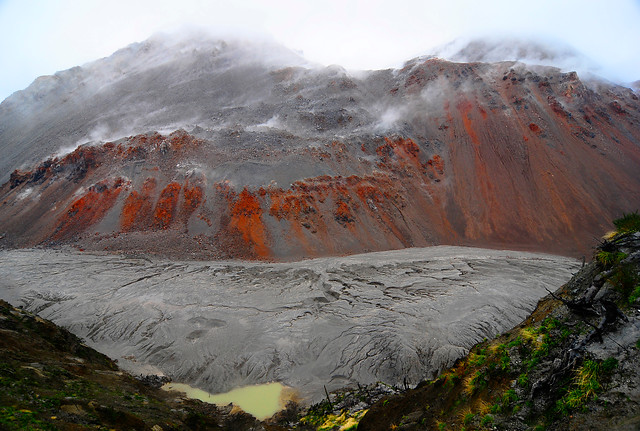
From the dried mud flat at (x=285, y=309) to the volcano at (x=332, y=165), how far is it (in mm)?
5786

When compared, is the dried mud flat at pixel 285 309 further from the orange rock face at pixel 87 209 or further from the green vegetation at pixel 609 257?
the green vegetation at pixel 609 257

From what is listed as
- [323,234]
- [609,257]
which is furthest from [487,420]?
[323,234]

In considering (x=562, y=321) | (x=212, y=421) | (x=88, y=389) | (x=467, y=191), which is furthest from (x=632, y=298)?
(x=467, y=191)

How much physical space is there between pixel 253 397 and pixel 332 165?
107 feet

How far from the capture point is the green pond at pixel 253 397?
1505cm

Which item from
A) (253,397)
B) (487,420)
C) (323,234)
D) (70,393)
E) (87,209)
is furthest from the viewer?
(87,209)

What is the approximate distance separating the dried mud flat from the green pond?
381mm

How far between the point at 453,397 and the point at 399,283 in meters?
17.1

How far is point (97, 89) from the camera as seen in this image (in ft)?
240

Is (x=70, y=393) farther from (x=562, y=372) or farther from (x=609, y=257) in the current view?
(x=609, y=257)

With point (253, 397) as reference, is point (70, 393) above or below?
above

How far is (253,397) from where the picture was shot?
52.0ft

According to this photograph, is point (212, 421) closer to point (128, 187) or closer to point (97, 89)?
point (128, 187)

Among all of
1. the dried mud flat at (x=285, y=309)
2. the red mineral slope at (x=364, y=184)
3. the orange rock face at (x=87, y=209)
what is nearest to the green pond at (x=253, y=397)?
the dried mud flat at (x=285, y=309)
